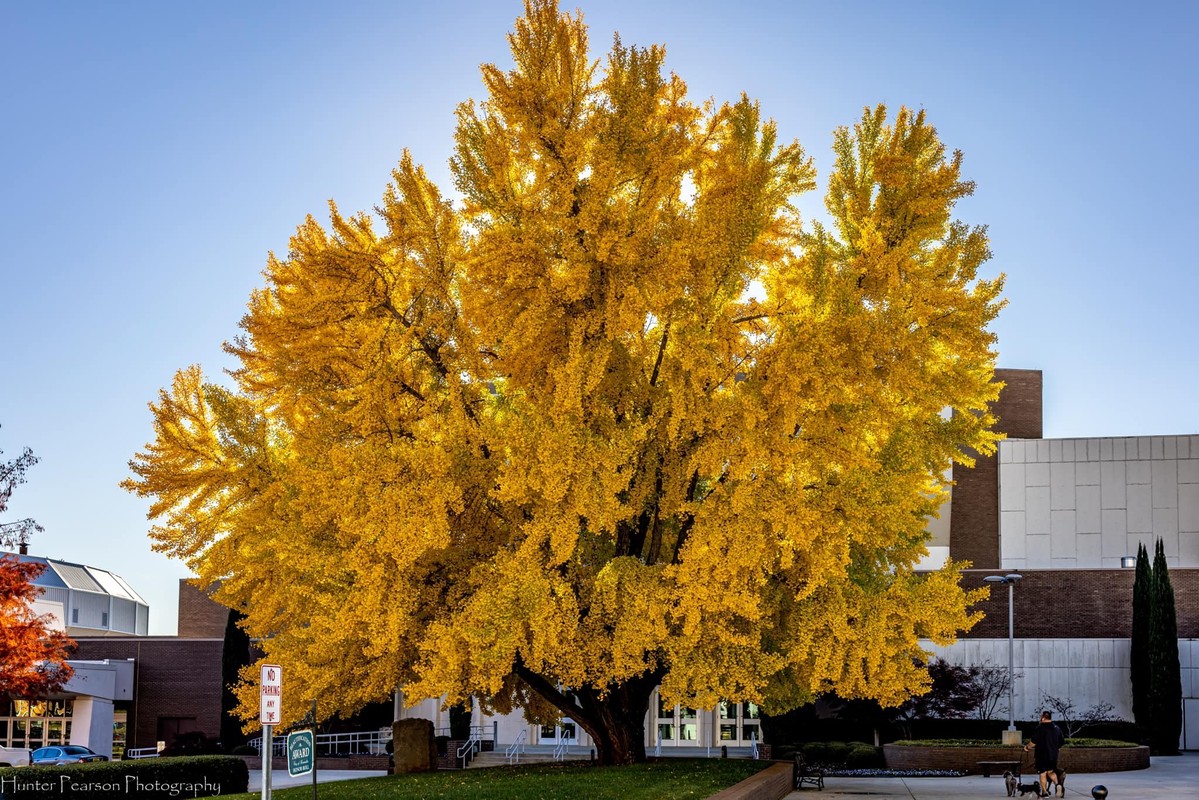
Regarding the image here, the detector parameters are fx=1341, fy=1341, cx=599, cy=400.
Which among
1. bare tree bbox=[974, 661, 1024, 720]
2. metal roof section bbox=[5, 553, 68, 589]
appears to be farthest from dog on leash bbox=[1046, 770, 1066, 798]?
metal roof section bbox=[5, 553, 68, 589]

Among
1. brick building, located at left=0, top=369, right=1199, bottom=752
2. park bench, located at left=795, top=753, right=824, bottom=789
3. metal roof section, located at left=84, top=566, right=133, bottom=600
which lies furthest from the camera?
metal roof section, located at left=84, top=566, right=133, bottom=600

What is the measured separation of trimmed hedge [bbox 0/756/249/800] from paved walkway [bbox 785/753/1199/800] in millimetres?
11882

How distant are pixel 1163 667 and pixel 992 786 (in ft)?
66.3

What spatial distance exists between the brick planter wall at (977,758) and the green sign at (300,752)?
76.4 ft

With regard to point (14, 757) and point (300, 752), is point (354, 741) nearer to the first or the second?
point (14, 757)

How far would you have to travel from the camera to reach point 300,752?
16219mm

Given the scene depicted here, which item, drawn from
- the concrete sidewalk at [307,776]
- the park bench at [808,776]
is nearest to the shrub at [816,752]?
the park bench at [808,776]

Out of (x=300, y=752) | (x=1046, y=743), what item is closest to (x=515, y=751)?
(x=1046, y=743)

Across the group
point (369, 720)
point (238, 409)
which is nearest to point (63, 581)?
point (369, 720)

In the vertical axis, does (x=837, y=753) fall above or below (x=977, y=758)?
below

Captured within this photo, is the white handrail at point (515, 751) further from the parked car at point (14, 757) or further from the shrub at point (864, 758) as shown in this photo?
the parked car at point (14, 757)

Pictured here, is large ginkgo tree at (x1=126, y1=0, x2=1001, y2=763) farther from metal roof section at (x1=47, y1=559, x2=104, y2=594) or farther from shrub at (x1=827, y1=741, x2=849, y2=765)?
metal roof section at (x1=47, y1=559, x2=104, y2=594)

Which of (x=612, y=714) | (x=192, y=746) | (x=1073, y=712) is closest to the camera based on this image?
(x=612, y=714)

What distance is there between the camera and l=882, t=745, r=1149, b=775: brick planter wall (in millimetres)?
35656
